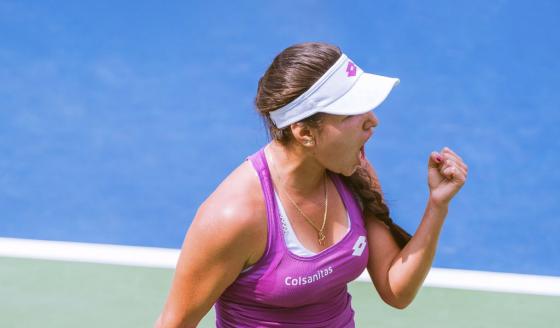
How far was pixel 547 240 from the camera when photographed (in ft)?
18.4

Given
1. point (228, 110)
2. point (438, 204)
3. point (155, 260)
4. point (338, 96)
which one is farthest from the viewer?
point (228, 110)

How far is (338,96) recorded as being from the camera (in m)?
2.54

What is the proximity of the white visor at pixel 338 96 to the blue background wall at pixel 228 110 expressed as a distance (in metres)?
2.90

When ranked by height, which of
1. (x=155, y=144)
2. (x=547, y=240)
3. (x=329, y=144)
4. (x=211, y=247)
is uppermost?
(x=329, y=144)

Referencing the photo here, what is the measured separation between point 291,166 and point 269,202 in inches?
5.6

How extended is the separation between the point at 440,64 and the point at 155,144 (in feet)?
6.94

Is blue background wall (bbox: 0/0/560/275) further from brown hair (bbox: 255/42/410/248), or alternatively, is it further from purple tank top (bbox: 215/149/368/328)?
brown hair (bbox: 255/42/410/248)

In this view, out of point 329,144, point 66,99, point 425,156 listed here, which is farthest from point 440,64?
point 329,144

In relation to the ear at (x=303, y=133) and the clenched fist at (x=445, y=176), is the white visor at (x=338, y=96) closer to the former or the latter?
the ear at (x=303, y=133)

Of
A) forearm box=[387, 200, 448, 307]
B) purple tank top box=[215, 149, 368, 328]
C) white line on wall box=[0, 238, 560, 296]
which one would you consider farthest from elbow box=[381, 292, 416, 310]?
white line on wall box=[0, 238, 560, 296]

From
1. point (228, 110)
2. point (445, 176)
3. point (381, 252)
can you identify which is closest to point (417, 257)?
point (381, 252)

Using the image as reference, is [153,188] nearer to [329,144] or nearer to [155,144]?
[155,144]

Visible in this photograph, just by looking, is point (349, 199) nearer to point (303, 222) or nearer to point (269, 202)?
point (303, 222)

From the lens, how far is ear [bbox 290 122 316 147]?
2.59 metres
